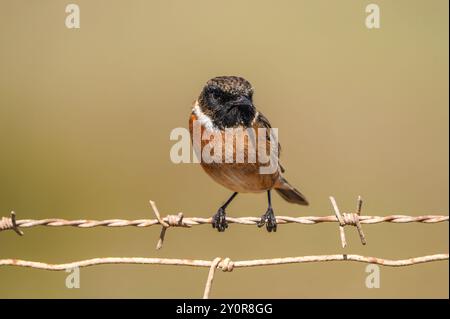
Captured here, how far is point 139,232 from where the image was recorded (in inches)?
333

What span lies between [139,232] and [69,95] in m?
3.76

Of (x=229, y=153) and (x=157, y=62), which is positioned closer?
(x=229, y=153)

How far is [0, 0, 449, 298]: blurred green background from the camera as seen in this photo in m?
7.94

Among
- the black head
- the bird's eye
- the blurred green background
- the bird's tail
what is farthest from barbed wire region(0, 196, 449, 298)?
the blurred green background

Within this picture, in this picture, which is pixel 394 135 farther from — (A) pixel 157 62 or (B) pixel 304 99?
(A) pixel 157 62

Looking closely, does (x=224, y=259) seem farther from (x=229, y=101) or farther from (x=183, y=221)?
(x=229, y=101)

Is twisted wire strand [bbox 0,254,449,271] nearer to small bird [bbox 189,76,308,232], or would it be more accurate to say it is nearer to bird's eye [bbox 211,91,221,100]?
small bird [bbox 189,76,308,232]

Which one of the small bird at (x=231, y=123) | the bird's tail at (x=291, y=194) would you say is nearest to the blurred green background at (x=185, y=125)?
the bird's tail at (x=291, y=194)

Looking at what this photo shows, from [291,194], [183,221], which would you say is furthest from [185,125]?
[183,221]

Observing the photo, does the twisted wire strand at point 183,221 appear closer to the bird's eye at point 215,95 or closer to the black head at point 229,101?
the black head at point 229,101

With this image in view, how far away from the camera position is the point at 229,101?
16.7 ft

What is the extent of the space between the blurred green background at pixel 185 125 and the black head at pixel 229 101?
2789 millimetres

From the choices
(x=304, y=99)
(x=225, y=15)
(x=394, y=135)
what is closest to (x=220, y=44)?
(x=225, y=15)

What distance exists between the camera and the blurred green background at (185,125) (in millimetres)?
7941
